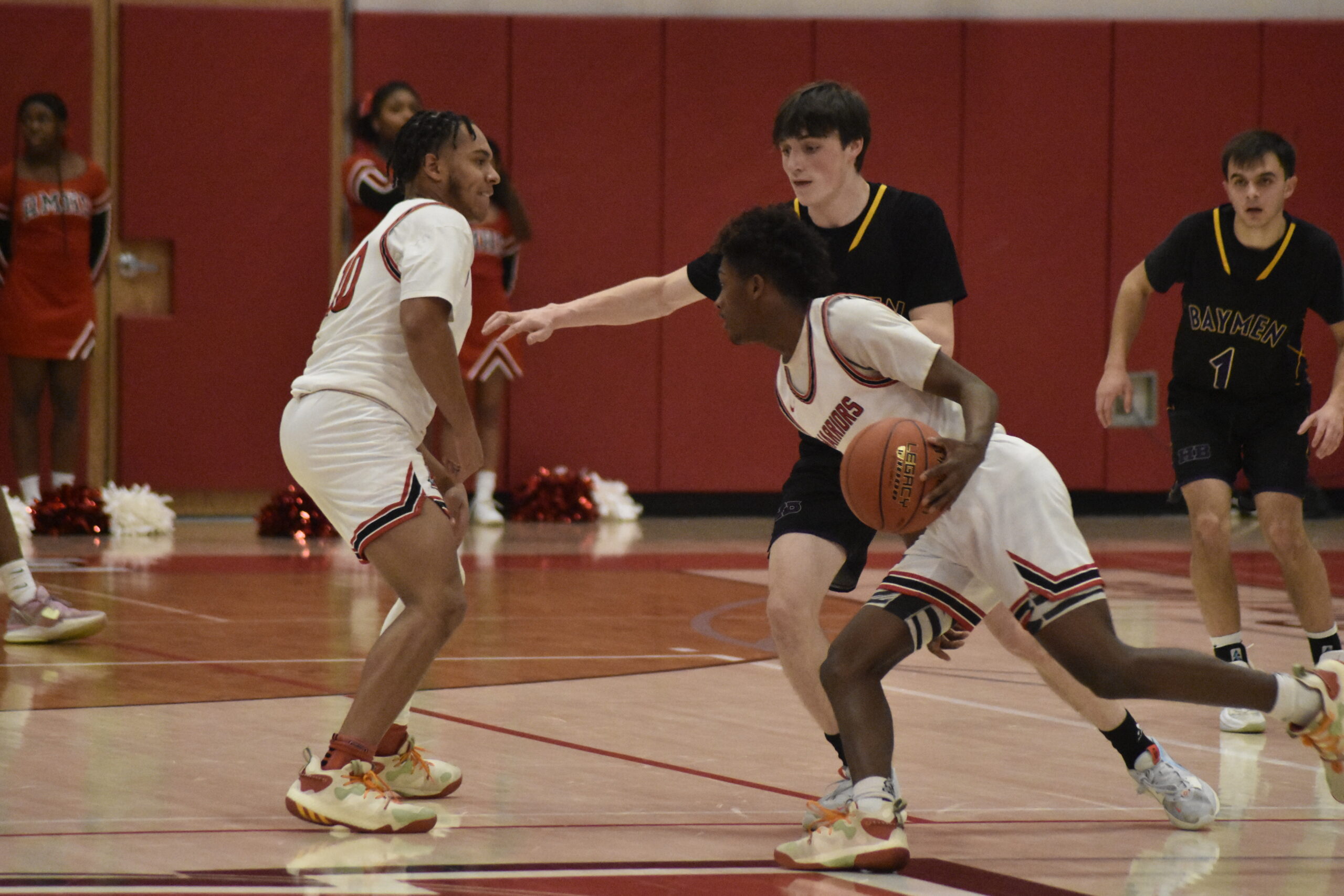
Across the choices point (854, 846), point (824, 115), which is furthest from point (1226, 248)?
point (854, 846)

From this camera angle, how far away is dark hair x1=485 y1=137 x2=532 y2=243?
372 inches

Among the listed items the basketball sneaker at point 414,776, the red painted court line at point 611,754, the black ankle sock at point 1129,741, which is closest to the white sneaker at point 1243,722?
the black ankle sock at point 1129,741

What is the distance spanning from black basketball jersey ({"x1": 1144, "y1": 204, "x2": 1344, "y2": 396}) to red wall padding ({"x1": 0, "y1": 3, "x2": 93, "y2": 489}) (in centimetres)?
690

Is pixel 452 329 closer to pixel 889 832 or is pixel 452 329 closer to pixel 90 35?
pixel 889 832

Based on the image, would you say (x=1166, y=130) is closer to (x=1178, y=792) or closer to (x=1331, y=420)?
(x=1331, y=420)

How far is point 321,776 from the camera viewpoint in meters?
3.41

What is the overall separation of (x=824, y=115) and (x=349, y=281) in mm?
1093

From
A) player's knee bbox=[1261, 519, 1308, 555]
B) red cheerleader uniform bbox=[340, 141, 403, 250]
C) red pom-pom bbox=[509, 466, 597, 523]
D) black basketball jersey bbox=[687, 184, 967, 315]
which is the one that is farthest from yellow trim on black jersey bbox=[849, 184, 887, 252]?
red pom-pom bbox=[509, 466, 597, 523]

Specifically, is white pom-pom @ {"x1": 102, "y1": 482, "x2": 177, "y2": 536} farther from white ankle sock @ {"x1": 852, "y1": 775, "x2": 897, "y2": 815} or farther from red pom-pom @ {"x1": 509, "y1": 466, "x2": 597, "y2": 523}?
white ankle sock @ {"x1": 852, "y1": 775, "x2": 897, "y2": 815}

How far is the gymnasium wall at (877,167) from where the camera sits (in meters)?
10.3

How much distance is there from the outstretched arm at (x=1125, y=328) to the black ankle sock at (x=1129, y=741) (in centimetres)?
146

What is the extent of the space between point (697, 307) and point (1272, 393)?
18.5 feet

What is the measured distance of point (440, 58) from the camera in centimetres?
1016

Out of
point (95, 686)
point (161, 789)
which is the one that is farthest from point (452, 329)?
point (95, 686)
